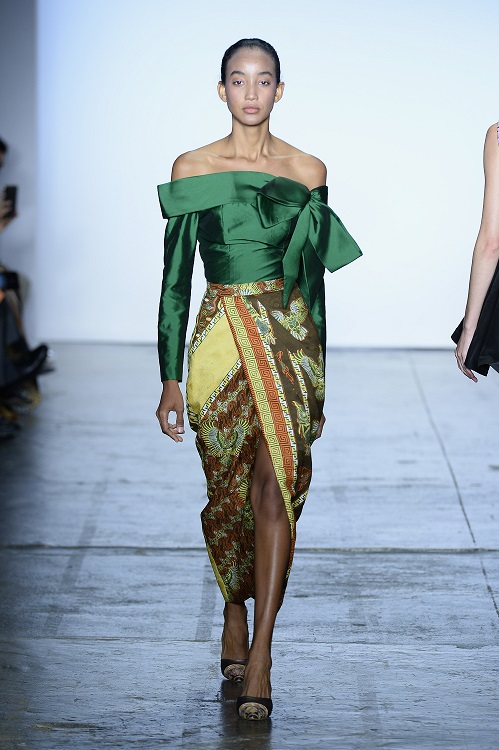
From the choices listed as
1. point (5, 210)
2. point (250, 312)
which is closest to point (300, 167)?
point (250, 312)

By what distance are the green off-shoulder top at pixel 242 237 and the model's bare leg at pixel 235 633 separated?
583 mm

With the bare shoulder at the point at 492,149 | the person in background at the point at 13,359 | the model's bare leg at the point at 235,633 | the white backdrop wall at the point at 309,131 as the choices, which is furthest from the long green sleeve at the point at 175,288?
the white backdrop wall at the point at 309,131

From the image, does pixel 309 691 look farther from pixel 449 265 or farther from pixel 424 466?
pixel 449 265

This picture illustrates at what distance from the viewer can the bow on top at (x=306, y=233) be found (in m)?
3.05

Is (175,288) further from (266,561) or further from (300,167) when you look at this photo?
(266,561)

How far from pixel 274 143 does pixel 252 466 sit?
0.76m

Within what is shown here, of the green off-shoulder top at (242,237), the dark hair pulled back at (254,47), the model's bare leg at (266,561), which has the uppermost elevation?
the dark hair pulled back at (254,47)

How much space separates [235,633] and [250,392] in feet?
1.93

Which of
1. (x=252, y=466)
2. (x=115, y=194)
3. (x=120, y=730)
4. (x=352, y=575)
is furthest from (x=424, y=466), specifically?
(x=115, y=194)

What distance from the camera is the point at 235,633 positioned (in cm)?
318

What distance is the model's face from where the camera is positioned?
306 cm

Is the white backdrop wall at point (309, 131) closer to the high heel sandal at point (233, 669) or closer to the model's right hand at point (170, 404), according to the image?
the model's right hand at point (170, 404)

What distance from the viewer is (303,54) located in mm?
9070

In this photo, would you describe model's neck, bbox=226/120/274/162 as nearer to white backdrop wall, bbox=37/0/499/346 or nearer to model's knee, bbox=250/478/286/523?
model's knee, bbox=250/478/286/523
